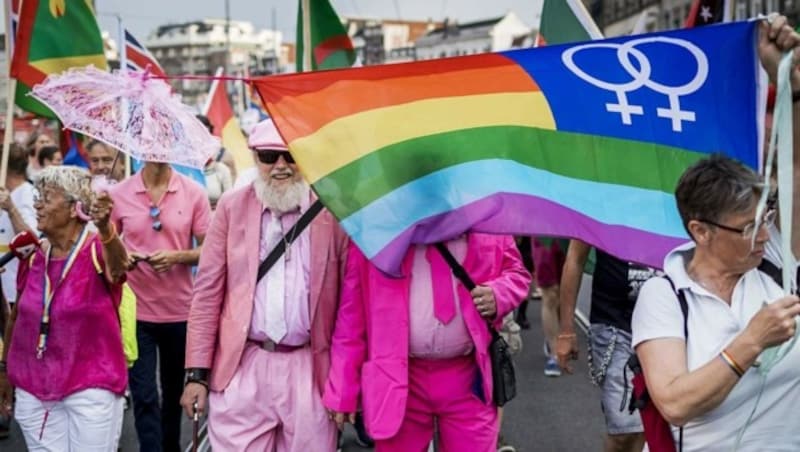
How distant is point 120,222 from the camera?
611 centimetres

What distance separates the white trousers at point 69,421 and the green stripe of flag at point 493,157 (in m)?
1.50

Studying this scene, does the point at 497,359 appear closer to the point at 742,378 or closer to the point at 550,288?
the point at 742,378

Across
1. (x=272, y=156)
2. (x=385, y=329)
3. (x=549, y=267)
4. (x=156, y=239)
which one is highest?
(x=272, y=156)

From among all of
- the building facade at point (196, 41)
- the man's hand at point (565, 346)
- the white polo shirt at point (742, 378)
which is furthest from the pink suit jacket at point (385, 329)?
the building facade at point (196, 41)

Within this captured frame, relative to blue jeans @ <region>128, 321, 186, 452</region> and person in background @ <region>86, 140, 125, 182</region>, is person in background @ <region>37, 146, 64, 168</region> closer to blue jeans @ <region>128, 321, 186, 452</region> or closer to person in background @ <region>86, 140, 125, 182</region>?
person in background @ <region>86, 140, 125, 182</region>

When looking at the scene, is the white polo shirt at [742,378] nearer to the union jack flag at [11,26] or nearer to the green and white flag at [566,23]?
the green and white flag at [566,23]

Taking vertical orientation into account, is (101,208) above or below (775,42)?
below

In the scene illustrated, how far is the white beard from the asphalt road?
2805mm

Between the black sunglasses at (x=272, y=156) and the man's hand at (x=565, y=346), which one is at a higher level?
the black sunglasses at (x=272, y=156)

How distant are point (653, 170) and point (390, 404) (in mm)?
1248

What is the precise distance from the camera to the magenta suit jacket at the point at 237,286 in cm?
436

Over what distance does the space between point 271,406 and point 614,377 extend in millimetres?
1579

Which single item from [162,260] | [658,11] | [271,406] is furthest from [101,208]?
[658,11]

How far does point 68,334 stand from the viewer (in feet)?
15.3
